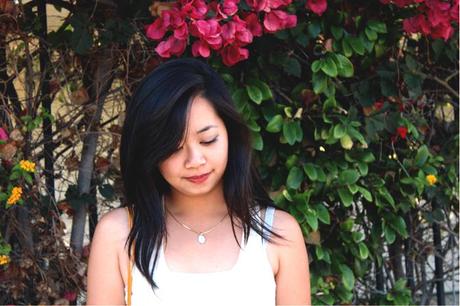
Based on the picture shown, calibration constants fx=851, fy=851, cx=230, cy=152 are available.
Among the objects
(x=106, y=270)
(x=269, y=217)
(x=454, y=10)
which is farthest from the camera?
(x=454, y=10)

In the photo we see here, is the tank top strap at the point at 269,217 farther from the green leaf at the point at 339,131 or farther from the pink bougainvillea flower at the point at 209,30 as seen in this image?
the green leaf at the point at 339,131

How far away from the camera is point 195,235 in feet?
7.60

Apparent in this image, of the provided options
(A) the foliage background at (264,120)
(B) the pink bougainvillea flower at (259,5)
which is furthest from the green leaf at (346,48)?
(B) the pink bougainvillea flower at (259,5)

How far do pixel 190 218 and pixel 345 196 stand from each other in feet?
3.09

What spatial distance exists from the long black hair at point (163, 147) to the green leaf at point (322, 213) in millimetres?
726

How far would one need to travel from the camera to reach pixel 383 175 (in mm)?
3361

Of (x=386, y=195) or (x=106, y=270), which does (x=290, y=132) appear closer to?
(x=386, y=195)

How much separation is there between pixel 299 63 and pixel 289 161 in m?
0.36

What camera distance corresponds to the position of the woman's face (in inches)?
84.5

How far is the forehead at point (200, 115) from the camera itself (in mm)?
2154

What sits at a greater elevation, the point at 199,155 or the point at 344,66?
the point at 344,66

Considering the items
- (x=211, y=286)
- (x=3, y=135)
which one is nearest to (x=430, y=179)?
(x=211, y=286)

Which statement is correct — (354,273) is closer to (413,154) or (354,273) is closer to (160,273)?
(413,154)

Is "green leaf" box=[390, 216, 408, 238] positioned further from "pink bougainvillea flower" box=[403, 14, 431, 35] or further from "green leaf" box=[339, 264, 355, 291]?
"pink bougainvillea flower" box=[403, 14, 431, 35]
